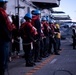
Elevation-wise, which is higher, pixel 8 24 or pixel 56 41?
pixel 8 24

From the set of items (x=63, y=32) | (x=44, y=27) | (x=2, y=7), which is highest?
(x=2, y=7)

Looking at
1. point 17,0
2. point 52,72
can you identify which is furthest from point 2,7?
point 17,0

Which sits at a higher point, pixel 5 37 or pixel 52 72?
pixel 5 37

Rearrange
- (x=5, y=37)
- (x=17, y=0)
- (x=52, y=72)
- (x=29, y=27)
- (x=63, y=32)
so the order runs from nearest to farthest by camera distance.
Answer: (x=5, y=37), (x=52, y=72), (x=29, y=27), (x=17, y=0), (x=63, y=32)

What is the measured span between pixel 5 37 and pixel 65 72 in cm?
407

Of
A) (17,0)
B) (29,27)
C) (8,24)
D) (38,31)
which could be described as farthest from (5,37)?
(17,0)

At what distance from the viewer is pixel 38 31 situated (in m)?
13.9

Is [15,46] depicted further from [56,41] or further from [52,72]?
[52,72]

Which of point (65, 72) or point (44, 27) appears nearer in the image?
point (65, 72)

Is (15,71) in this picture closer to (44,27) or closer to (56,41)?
(44,27)

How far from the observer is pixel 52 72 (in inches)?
448

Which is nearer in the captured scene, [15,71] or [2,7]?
[2,7]

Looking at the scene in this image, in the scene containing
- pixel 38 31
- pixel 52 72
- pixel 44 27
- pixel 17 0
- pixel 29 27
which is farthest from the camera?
A: pixel 17 0

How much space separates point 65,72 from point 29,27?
234 centimetres
